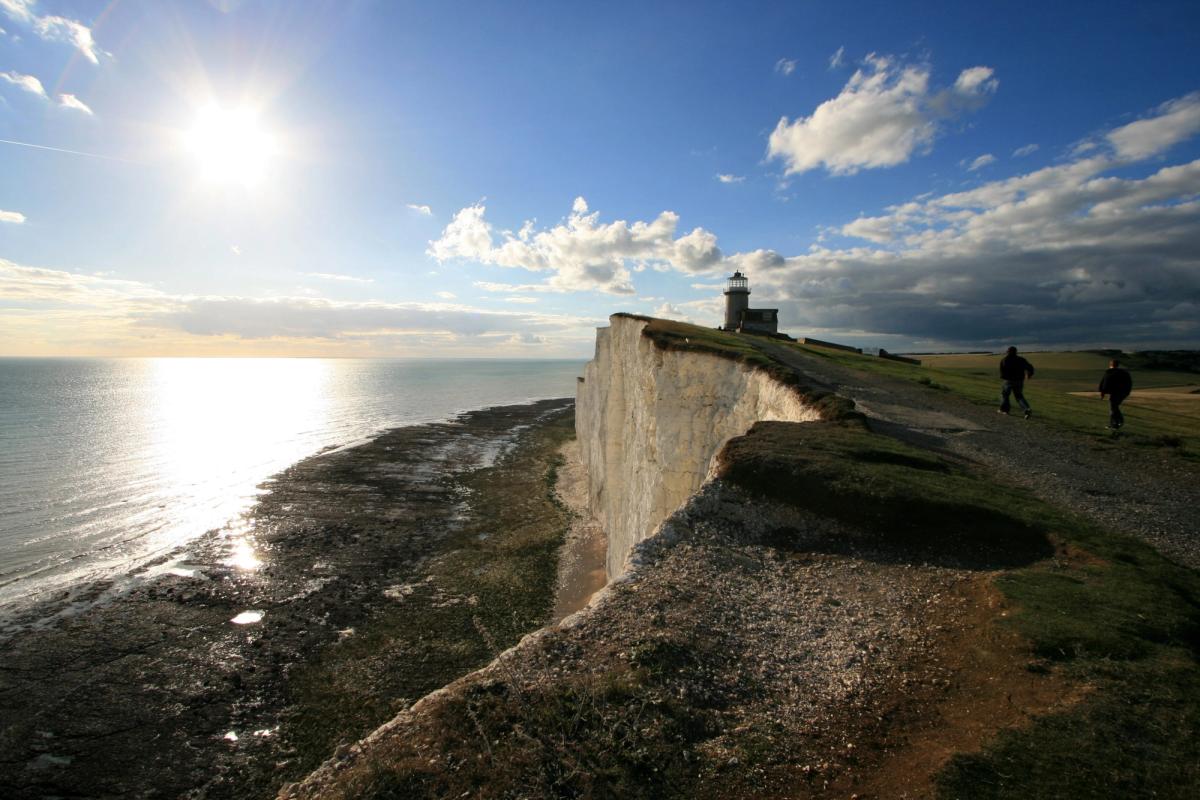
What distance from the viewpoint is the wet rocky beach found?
12281mm

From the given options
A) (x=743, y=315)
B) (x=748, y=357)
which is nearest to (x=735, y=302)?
(x=743, y=315)

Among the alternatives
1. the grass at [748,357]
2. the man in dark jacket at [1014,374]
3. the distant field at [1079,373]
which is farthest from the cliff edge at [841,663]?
the distant field at [1079,373]

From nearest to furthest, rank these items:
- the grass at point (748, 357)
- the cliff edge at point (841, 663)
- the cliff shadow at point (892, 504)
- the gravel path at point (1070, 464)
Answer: the cliff edge at point (841, 663) → the cliff shadow at point (892, 504) → the gravel path at point (1070, 464) → the grass at point (748, 357)

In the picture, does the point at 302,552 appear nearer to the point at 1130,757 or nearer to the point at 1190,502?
the point at 1130,757

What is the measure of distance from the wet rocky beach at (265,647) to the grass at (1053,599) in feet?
38.7

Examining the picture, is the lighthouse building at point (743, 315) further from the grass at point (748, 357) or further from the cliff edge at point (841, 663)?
the cliff edge at point (841, 663)

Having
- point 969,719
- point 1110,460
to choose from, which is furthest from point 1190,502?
point 969,719

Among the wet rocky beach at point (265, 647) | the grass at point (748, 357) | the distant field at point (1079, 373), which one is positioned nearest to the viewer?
the wet rocky beach at point (265, 647)

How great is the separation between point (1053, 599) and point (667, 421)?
1491cm

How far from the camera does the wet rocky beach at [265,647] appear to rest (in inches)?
484

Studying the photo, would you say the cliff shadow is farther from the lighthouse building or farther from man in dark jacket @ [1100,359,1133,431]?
the lighthouse building

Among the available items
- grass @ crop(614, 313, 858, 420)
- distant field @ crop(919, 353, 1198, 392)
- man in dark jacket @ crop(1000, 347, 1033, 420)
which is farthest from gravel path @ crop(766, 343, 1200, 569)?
distant field @ crop(919, 353, 1198, 392)

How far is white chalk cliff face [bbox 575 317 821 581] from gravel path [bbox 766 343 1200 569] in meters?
3.37

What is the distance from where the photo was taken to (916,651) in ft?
18.1
